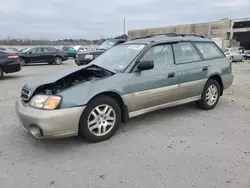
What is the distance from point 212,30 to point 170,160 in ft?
131

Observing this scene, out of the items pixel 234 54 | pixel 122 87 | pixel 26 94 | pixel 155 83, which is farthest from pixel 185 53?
pixel 234 54

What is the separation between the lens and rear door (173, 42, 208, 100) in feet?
14.0

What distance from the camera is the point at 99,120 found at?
131 inches

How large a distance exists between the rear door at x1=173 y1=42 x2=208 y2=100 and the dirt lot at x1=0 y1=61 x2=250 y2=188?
58 cm

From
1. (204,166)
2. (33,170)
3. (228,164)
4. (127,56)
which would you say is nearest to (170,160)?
(204,166)

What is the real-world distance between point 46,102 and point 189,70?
2.71 m

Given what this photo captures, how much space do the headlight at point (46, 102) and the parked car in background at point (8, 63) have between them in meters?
7.40

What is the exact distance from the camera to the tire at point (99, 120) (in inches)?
125

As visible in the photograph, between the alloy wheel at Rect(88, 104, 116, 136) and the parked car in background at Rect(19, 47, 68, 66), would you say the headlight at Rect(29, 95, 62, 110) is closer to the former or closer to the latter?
the alloy wheel at Rect(88, 104, 116, 136)

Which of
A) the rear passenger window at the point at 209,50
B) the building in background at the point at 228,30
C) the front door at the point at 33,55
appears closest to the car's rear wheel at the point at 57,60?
the front door at the point at 33,55

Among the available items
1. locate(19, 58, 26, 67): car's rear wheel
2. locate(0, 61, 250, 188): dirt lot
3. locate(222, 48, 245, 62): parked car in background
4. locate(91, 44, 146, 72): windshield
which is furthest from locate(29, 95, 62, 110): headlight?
locate(222, 48, 245, 62): parked car in background

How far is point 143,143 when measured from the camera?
3324 mm

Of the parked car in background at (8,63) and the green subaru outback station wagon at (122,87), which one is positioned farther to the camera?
the parked car in background at (8,63)

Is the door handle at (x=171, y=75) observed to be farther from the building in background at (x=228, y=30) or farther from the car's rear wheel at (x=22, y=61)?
the building in background at (x=228, y=30)
